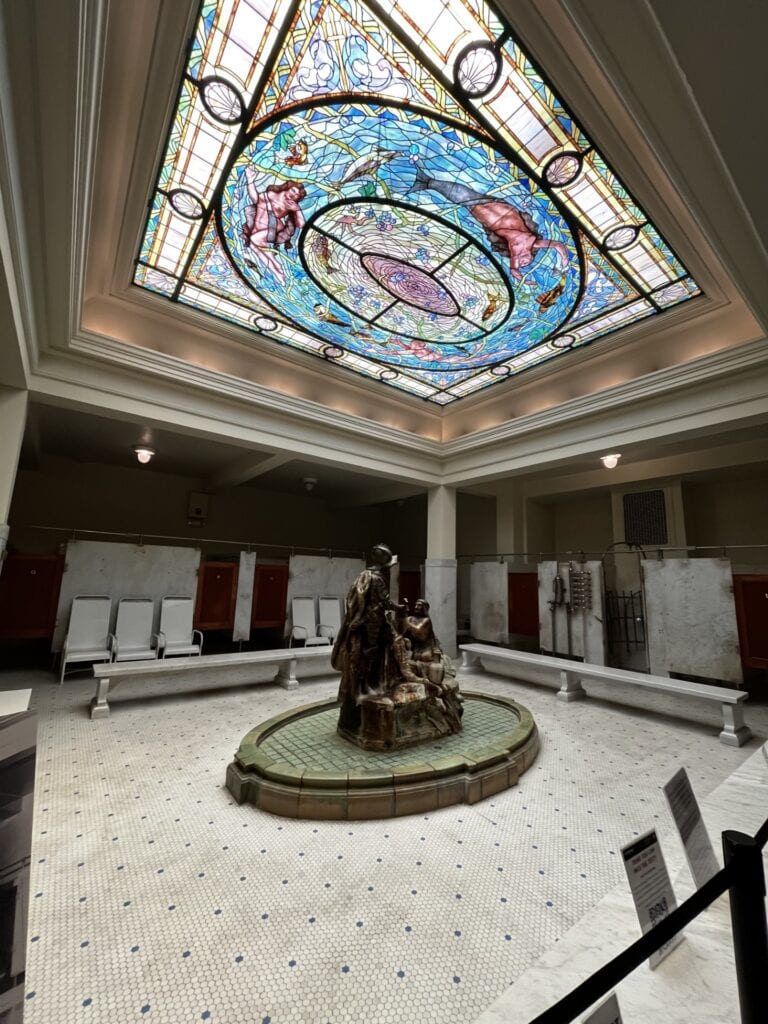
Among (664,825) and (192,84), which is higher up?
(192,84)

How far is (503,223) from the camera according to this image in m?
3.71

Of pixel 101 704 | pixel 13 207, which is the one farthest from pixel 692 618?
pixel 13 207

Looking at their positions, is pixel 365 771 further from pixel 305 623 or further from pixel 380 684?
pixel 305 623

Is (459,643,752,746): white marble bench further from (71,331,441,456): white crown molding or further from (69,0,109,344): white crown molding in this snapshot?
(69,0,109,344): white crown molding

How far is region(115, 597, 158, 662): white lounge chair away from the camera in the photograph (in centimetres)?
589

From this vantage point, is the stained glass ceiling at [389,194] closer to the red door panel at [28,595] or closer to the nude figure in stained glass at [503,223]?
the nude figure in stained glass at [503,223]

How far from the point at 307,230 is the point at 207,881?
478cm

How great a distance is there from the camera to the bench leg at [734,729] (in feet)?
12.6

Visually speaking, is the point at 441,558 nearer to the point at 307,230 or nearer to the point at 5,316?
the point at 307,230

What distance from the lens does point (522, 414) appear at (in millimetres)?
6906

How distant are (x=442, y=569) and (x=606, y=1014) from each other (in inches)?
277

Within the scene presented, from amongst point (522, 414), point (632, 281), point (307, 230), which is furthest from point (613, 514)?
point (307, 230)

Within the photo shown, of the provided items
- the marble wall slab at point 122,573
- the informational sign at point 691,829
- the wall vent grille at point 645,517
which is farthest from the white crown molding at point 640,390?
the marble wall slab at point 122,573

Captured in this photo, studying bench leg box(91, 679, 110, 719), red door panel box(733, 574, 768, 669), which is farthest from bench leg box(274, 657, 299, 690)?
red door panel box(733, 574, 768, 669)
